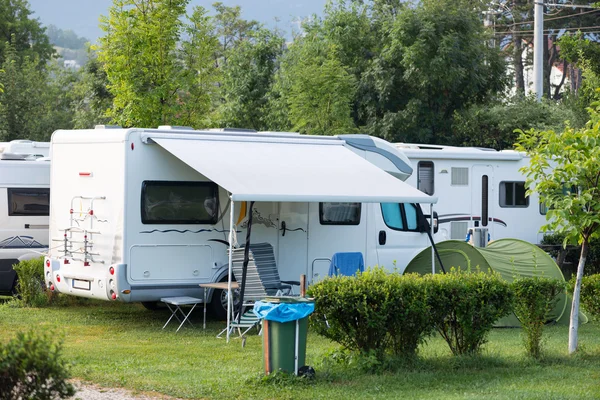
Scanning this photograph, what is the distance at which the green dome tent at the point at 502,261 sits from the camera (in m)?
12.3

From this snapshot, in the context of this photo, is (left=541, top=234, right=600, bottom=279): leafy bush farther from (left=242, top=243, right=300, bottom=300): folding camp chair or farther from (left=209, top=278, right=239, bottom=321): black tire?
(left=209, top=278, right=239, bottom=321): black tire

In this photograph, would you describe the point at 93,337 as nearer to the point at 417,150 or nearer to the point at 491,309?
the point at 491,309

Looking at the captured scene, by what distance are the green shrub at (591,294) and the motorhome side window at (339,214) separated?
3.82 m

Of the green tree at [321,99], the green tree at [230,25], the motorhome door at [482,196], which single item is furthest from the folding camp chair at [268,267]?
the green tree at [230,25]

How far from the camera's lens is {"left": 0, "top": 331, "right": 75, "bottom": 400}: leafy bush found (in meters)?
5.16

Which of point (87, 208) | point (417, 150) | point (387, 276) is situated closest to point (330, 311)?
point (387, 276)

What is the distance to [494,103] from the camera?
24.7 meters

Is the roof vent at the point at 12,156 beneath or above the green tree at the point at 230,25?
beneath

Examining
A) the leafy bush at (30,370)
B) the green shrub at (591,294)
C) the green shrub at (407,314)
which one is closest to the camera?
the leafy bush at (30,370)

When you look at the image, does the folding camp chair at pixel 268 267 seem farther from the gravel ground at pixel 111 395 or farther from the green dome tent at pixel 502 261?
the gravel ground at pixel 111 395

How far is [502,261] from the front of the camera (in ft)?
41.1

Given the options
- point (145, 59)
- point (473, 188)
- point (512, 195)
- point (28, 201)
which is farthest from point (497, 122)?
point (28, 201)

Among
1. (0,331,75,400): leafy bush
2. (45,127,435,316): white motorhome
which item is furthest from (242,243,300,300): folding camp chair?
(0,331,75,400): leafy bush

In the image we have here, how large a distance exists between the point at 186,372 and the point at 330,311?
1.50 metres
